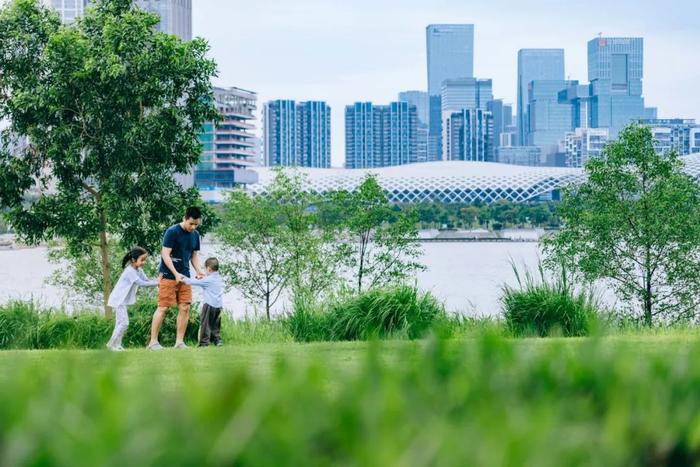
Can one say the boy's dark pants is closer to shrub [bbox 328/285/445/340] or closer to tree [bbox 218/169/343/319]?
shrub [bbox 328/285/445/340]

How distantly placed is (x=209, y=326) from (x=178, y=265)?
1.14 metres

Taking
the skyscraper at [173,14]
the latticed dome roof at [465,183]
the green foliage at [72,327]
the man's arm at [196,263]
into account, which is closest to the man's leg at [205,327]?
the man's arm at [196,263]

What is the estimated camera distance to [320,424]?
1545 millimetres

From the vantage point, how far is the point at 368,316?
1130 centimetres

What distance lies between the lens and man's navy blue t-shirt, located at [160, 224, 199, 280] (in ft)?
34.7

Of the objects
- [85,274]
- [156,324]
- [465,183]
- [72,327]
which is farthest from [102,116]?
[465,183]

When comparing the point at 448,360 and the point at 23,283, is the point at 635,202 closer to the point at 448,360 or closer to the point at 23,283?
the point at 448,360

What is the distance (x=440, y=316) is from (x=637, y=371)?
9216 mm

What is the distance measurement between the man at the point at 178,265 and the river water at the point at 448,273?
3.77 m

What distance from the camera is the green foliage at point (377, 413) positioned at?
135cm

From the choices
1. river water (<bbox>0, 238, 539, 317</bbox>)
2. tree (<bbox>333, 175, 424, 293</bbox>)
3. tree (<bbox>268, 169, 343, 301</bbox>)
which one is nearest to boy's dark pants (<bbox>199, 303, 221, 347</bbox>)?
river water (<bbox>0, 238, 539, 317</bbox>)

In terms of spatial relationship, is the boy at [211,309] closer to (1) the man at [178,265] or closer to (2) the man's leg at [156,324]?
(1) the man at [178,265]

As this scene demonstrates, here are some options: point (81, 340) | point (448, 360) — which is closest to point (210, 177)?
point (81, 340)

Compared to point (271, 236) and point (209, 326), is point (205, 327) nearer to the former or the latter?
point (209, 326)
